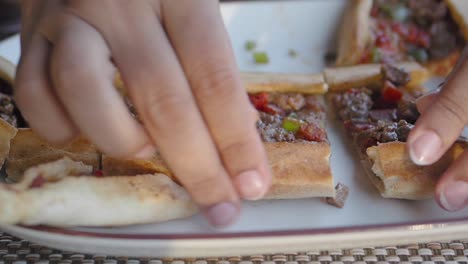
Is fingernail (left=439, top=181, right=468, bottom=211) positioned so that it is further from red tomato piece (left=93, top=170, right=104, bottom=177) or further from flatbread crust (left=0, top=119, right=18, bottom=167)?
flatbread crust (left=0, top=119, right=18, bottom=167)

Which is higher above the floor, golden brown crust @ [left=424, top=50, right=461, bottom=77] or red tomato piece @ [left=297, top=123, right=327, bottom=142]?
red tomato piece @ [left=297, top=123, right=327, bottom=142]

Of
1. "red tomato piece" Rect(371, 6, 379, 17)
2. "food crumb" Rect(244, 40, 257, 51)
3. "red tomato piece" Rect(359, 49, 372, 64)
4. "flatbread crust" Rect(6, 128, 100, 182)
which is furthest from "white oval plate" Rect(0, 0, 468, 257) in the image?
"red tomato piece" Rect(371, 6, 379, 17)

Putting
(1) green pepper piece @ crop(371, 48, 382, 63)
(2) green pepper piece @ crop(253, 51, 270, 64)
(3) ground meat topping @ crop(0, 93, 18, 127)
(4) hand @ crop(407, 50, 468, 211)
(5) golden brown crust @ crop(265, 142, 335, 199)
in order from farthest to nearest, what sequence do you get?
(2) green pepper piece @ crop(253, 51, 270, 64), (1) green pepper piece @ crop(371, 48, 382, 63), (3) ground meat topping @ crop(0, 93, 18, 127), (5) golden brown crust @ crop(265, 142, 335, 199), (4) hand @ crop(407, 50, 468, 211)

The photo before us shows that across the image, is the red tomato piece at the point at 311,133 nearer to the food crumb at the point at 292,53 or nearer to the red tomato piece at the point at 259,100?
the red tomato piece at the point at 259,100

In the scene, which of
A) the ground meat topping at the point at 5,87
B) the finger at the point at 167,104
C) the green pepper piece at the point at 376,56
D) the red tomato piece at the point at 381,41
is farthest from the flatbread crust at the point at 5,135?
the red tomato piece at the point at 381,41

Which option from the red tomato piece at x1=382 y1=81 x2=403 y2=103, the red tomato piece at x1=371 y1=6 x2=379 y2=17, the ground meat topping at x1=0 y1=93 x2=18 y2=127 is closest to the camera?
the ground meat topping at x1=0 y1=93 x2=18 y2=127

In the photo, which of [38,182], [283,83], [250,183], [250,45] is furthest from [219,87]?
[250,45]

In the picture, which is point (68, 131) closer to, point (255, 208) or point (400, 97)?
point (255, 208)
